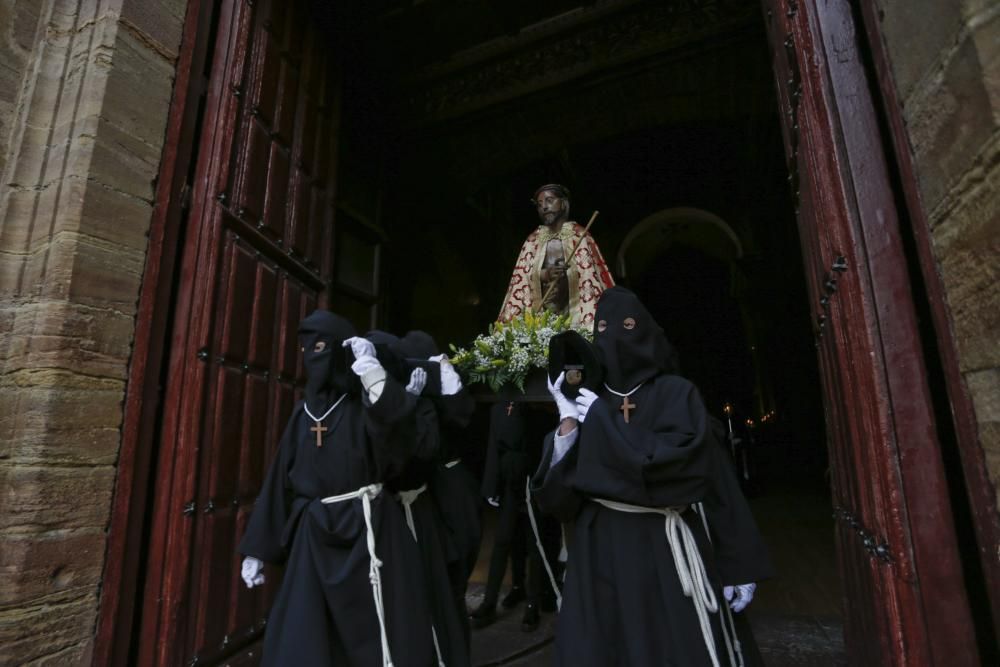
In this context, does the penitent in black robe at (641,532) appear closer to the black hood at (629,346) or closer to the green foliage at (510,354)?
the black hood at (629,346)

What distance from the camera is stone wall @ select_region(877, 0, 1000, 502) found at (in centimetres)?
121

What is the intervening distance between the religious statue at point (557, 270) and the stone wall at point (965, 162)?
118 inches

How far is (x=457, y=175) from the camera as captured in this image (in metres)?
8.14

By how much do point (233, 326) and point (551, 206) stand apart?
10.6 ft

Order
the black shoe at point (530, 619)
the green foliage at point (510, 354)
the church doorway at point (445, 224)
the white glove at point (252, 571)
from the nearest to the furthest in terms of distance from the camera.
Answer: the church doorway at point (445, 224)
the white glove at point (252, 571)
the green foliage at point (510, 354)
the black shoe at point (530, 619)

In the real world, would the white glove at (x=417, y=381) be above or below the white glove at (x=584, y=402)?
above

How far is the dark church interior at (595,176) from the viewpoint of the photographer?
19.6 ft

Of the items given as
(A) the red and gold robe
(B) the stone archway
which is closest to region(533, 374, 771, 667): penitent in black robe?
(A) the red and gold robe

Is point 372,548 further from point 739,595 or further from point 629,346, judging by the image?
point 739,595

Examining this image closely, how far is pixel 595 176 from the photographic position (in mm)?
13117

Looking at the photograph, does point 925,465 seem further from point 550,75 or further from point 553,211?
point 550,75

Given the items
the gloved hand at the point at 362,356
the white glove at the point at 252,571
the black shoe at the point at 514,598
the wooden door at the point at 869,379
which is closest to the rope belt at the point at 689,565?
the wooden door at the point at 869,379

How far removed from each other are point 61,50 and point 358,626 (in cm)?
358

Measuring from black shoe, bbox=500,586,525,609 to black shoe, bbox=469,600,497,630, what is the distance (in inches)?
12.4
